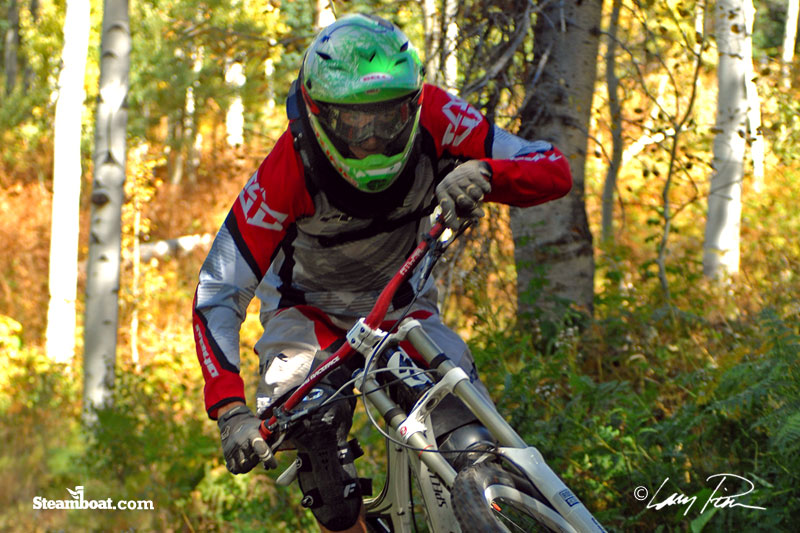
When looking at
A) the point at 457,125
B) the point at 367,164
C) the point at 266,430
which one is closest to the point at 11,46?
the point at 457,125

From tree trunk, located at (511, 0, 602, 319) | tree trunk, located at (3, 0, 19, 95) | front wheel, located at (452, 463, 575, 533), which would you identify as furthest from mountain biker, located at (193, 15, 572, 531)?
tree trunk, located at (3, 0, 19, 95)

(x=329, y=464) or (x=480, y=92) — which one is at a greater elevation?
(x=480, y=92)

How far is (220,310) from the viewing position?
314 cm

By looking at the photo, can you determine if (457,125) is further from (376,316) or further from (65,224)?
(65,224)

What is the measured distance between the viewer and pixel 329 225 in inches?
133

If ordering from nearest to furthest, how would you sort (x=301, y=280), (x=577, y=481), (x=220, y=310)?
(x=220, y=310) < (x=301, y=280) < (x=577, y=481)

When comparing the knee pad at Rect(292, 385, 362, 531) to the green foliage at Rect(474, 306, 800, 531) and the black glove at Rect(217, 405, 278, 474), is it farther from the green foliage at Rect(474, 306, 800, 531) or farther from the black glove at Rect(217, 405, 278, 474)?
the green foliage at Rect(474, 306, 800, 531)

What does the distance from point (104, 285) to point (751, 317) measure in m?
6.24

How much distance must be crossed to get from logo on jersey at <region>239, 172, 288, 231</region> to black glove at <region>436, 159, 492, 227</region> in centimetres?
86

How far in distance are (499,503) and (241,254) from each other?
1430 mm

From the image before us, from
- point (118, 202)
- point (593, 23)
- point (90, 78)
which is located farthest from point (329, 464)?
point (90, 78)

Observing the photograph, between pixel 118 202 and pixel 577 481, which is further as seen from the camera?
pixel 118 202

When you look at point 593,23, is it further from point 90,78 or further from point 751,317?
point 90,78

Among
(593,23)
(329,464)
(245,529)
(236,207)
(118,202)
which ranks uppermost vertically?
(593,23)
